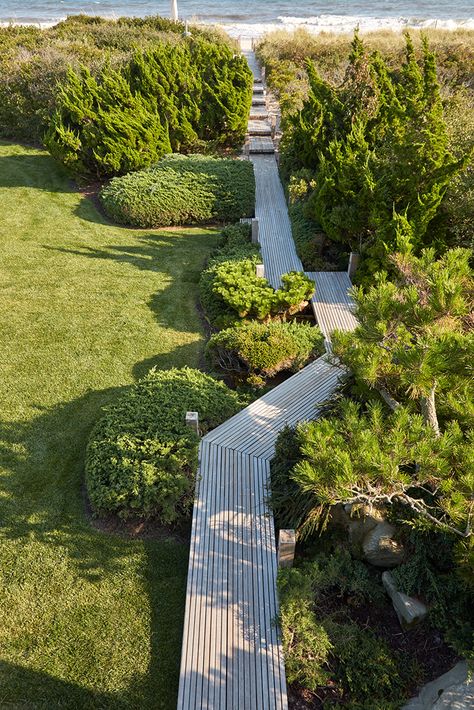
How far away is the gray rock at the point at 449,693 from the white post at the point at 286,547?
69.4 inches

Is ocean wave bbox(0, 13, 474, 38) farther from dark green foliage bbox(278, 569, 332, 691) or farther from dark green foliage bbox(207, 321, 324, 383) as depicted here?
dark green foliage bbox(278, 569, 332, 691)

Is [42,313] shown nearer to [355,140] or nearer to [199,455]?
[199,455]

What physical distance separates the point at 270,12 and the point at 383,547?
209 feet

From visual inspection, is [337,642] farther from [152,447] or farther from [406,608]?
[152,447]

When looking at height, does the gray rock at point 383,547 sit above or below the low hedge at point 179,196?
below

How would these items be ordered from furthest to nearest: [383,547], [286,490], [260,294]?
[260,294] → [286,490] → [383,547]

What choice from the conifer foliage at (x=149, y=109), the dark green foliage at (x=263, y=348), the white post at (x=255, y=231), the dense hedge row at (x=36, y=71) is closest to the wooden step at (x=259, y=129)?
the conifer foliage at (x=149, y=109)

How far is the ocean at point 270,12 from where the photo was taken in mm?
47469

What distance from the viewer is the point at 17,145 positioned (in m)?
20.6

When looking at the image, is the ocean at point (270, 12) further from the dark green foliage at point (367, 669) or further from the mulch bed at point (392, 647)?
the dark green foliage at point (367, 669)

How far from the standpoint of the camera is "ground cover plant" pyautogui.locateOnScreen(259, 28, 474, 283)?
1020cm

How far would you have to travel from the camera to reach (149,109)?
1781 cm

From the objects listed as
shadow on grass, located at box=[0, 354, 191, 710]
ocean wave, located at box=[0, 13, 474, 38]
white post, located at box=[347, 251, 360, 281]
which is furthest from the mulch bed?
ocean wave, located at box=[0, 13, 474, 38]

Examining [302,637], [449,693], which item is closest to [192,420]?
[302,637]
